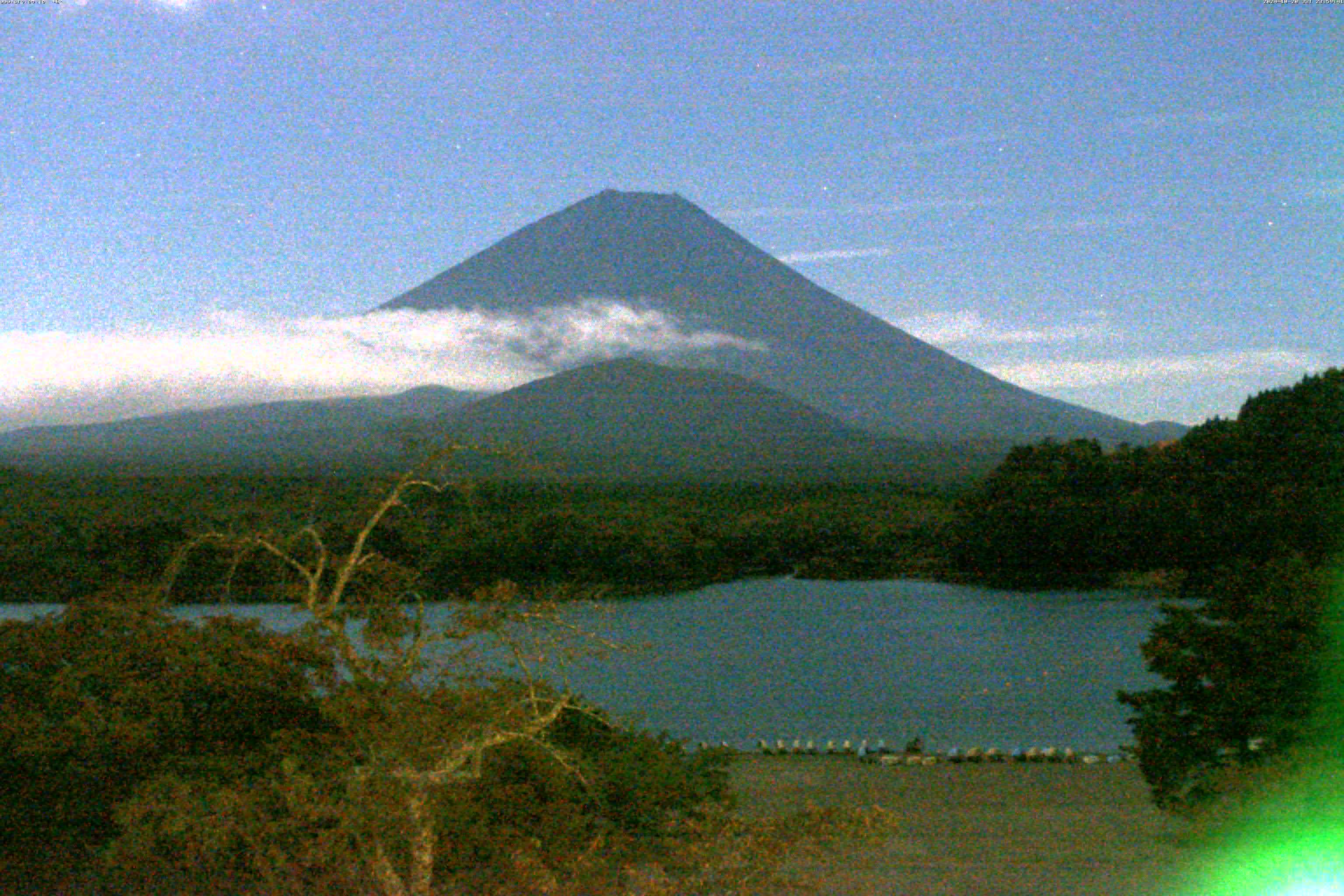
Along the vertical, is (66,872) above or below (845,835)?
below

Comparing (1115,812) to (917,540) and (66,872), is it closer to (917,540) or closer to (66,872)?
(66,872)

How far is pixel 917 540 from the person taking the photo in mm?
22734

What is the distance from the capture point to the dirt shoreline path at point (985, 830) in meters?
6.52

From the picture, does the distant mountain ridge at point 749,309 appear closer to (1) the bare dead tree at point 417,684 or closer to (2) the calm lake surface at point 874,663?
(2) the calm lake surface at point 874,663

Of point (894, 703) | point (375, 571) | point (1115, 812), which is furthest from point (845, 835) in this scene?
point (894, 703)

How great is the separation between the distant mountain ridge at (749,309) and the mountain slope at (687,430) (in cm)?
1023

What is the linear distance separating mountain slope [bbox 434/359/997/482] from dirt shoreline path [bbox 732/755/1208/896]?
15.9m

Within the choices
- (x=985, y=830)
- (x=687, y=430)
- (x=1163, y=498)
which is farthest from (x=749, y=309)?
(x=985, y=830)

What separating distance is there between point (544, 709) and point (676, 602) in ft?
40.4

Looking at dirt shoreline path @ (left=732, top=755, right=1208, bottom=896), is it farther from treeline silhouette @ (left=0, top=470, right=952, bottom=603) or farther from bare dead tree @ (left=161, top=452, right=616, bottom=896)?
treeline silhouette @ (left=0, top=470, right=952, bottom=603)

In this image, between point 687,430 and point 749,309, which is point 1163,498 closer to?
point 687,430

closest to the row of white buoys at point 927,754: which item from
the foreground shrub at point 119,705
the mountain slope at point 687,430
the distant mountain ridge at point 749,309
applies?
the foreground shrub at point 119,705

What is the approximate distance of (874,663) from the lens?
15938 mm

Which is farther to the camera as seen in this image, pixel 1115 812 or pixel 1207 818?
pixel 1115 812
